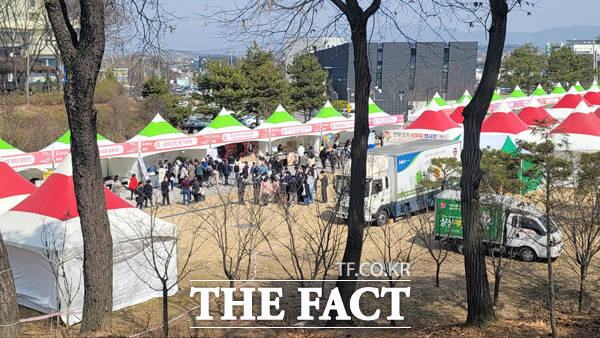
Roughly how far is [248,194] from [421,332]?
42.7 feet

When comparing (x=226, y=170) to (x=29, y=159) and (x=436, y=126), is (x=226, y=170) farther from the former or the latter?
(x=436, y=126)

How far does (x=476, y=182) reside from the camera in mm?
8078

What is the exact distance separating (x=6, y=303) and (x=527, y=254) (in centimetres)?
1166

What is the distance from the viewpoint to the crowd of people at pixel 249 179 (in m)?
19.4

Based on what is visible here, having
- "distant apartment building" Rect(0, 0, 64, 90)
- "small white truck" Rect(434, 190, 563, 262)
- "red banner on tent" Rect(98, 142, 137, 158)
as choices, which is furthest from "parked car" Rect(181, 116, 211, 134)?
"small white truck" Rect(434, 190, 563, 262)

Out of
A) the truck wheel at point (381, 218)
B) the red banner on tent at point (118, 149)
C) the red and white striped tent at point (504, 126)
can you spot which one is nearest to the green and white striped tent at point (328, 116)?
the red and white striped tent at point (504, 126)

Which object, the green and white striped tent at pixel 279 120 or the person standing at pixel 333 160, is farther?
the green and white striped tent at pixel 279 120

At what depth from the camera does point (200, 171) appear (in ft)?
72.4

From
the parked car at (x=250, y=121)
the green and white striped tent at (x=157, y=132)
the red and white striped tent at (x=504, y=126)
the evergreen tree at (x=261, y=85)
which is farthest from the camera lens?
the parked car at (x=250, y=121)

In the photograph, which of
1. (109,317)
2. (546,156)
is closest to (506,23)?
(546,156)

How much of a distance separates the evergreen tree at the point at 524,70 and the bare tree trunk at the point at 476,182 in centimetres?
5886

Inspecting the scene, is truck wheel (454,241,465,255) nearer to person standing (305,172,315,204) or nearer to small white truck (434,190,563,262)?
small white truck (434,190,563,262)

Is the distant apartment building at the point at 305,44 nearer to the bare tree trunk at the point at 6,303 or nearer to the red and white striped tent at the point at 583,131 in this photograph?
the bare tree trunk at the point at 6,303

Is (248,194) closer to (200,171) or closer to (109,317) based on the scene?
(200,171)
